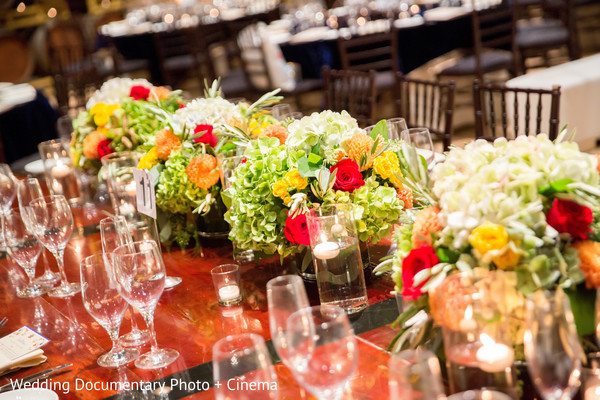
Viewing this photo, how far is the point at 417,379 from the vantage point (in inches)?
31.4

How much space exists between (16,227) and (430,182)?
1.18 metres

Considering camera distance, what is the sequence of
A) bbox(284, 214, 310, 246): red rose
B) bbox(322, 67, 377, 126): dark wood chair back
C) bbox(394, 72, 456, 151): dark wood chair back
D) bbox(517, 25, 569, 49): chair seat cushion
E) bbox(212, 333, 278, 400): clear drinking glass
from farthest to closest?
bbox(517, 25, 569, 49): chair seat cushion
bbox(322, 67, 377, 126): dark wood chair back
bbox(394, 72, 456, 151): dark wood chair back
bbox(284, 214, 310, 246): red rose
bbox(212, 333, 278, 400): clear drinking glass

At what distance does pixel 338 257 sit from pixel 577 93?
3152 millimetres

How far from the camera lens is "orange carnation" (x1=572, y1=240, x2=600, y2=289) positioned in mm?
1091

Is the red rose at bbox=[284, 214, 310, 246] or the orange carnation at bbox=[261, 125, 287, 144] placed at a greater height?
the orange carnation at bbox=[261, 125, 287, 144]

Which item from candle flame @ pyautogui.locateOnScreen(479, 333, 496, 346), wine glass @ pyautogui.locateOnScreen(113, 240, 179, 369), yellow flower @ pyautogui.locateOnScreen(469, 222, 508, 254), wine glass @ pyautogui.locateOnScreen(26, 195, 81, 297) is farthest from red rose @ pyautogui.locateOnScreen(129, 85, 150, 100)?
candle flame @ pyautogui.locateOnScreen(479, 333, 496, 346)

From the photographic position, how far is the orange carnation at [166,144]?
6.90 ft

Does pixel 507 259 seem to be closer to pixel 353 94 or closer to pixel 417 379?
pixel 417 379

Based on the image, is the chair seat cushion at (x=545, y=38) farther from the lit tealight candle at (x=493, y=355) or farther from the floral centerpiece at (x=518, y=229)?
the lit tealight candle at (x=493, y=355)

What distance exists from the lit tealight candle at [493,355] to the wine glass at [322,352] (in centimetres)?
18

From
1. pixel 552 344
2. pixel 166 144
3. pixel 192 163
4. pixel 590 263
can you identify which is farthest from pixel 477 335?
pixel 166 144

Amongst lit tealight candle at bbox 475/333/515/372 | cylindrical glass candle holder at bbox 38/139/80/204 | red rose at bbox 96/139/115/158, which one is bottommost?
cylindrical glass candle holder at bbox 38/139/80/204

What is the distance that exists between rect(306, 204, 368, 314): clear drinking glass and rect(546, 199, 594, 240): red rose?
47 centimetres

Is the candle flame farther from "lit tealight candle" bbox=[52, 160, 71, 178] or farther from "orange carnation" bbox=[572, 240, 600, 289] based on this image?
"lit tealight candle" bbox=[52, 160, 71, 178]
